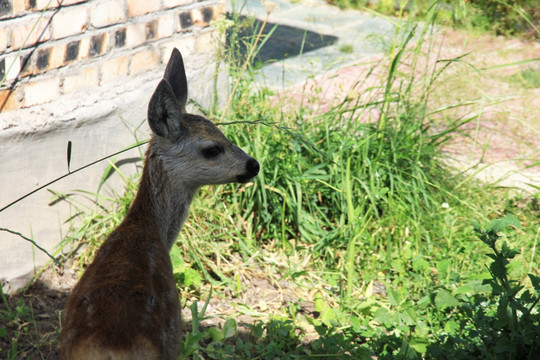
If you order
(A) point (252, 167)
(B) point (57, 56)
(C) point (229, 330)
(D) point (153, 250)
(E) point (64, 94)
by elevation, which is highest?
(B) point (57, 56)

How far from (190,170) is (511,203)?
293cm

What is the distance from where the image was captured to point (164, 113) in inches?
132

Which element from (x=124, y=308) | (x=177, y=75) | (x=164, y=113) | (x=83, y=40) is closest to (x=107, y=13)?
(x=83, y=40)

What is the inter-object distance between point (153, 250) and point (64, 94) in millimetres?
1678

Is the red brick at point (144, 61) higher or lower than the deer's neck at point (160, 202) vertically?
higher

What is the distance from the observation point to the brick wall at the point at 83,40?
3.93m

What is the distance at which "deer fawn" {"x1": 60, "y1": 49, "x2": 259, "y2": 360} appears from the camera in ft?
8.18

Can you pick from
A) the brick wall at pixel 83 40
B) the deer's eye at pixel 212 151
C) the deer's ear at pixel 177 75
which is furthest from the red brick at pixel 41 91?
the deer's eye at pixel 212 151

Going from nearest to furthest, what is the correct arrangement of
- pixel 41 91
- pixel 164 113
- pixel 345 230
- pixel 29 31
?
pixel 164 113 < pixel 29 31 < pixel 41 91 < pixel 345 230

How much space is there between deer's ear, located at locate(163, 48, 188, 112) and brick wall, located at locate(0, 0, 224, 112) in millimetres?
938

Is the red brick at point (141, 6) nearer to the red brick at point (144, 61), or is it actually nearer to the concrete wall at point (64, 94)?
the concrete wall at point (64, 94)

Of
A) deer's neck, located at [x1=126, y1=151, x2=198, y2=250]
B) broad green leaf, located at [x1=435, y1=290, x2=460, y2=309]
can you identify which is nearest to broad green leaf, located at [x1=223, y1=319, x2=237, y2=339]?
deer's neck, located at [x1=126, y1=151, x2=198, y2=250]

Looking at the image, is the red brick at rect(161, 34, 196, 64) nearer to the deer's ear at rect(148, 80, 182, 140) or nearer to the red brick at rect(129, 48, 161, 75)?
the red brick at rect(129, 48, 161, 75)

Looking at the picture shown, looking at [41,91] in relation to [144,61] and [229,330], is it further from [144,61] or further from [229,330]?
[229,330]
